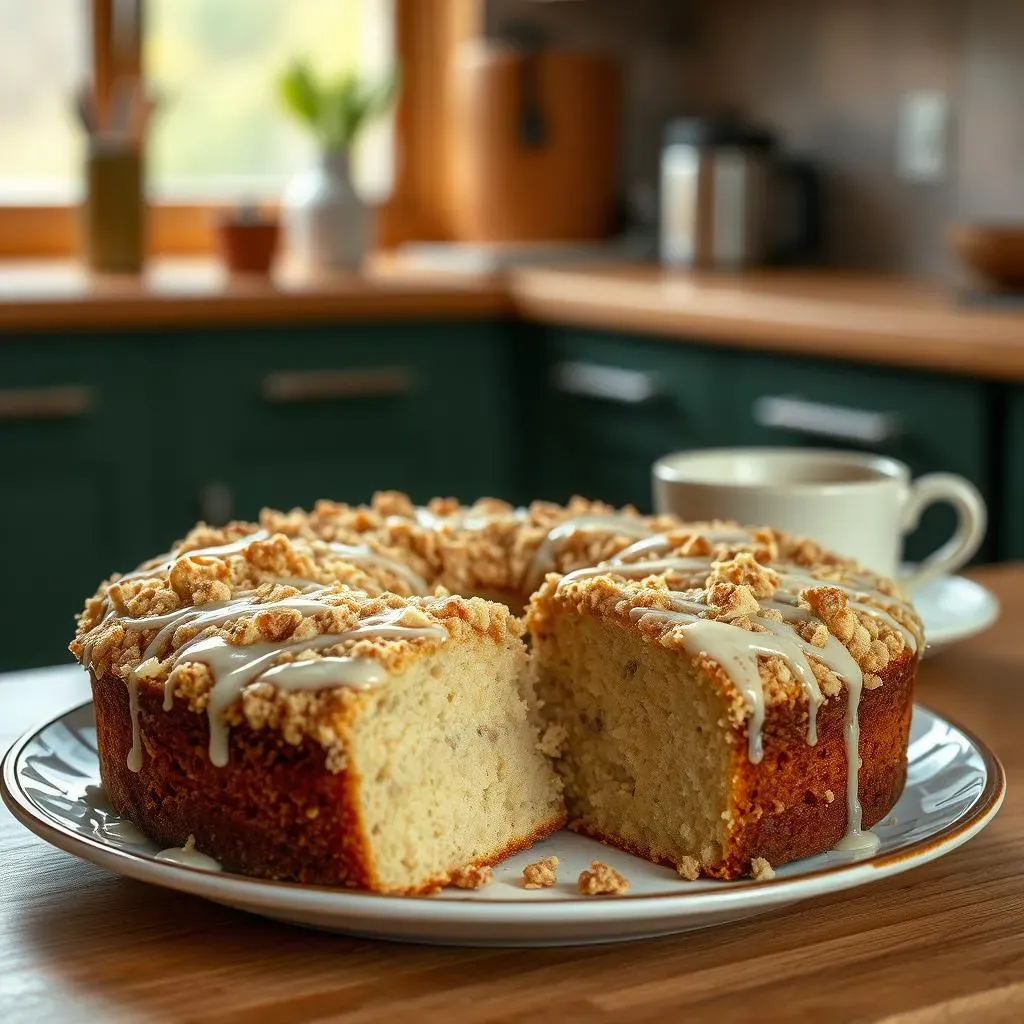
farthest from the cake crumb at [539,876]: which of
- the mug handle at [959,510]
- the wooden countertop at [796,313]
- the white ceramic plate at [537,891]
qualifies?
the wooden countertop at [796,313]

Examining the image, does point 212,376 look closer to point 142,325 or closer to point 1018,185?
point 142,325

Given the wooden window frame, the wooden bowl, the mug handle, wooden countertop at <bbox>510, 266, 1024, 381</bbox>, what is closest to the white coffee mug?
the mug handle

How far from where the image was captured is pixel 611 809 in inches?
34.3

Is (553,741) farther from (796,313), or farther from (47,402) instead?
(47,402)

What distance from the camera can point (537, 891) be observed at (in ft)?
2.50

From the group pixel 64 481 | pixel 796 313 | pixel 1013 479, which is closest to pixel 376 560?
pixel 1013 479

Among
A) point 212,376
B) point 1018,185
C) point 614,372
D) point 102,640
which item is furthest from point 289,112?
point 102,640

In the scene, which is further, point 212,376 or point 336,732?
point 212,376

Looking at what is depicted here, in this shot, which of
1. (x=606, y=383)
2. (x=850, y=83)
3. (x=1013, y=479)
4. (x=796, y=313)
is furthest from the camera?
(x=850, y=83)

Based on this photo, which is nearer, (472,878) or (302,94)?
(472,878)

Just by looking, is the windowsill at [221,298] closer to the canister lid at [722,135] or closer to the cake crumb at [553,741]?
the canister lid at [722,135]

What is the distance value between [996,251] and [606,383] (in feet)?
2.40

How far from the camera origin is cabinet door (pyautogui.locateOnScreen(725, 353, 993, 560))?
6.89 ft

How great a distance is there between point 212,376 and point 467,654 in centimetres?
207
